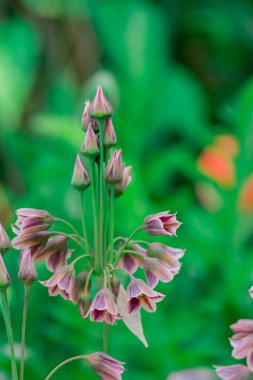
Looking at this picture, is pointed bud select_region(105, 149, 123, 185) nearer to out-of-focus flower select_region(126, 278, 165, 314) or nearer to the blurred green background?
out-of-focus flower select_region(126, 278, 165, 314)

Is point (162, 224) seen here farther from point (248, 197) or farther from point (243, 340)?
point (248, 197)

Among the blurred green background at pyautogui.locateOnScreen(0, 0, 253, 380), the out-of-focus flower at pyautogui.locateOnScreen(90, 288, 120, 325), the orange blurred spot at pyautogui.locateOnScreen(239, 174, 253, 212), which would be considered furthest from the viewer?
the orange blurred spot at pyautogui.locateOnScreen(239, 174, 253, 212)

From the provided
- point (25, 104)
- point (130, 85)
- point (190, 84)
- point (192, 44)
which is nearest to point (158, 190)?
point (130, 85)

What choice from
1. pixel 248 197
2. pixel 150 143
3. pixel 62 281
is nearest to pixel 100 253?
pixel 62 281

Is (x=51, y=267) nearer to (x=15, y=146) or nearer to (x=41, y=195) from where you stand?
(x=41, y=195)

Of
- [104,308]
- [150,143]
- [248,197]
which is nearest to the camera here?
[104,308]

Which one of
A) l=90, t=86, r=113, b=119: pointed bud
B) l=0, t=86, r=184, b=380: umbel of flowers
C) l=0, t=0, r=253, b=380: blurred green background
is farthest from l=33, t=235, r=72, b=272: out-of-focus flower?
l=0, t=0, r=253, b=380: blurred green background
